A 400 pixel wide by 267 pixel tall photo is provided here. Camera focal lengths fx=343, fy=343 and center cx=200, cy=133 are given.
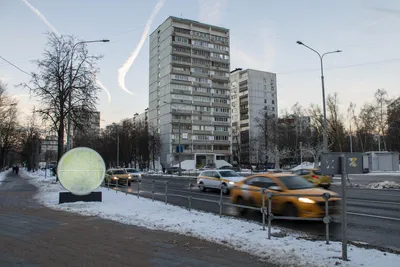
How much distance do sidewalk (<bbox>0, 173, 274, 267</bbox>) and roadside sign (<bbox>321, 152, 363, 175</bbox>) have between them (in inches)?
78.8

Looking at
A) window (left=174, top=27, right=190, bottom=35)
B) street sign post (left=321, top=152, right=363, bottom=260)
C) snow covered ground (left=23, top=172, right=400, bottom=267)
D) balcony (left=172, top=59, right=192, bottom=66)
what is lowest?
snow covered ground (left=23, top=172, right=400, bottom=267)

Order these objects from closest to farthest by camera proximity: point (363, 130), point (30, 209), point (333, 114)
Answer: point (30, 209) < point (333, 114) < point (363, 130)

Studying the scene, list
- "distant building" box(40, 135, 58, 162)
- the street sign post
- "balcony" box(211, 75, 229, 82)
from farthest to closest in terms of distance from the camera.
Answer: "balcony" box(211, 75, 229, 82) < "distant building" box(40, 135, 58, 162) < the street sign post

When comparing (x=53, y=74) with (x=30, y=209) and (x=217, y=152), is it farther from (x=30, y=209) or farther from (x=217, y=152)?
(x=217, y=152)

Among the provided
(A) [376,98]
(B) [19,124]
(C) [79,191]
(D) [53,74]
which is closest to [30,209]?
(C) [79,191]

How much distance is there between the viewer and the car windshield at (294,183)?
35.7 ft

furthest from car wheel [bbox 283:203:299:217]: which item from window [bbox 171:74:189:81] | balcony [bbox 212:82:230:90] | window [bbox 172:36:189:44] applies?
balcony [bbox 212:82:230:90]

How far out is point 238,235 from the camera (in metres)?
7.91

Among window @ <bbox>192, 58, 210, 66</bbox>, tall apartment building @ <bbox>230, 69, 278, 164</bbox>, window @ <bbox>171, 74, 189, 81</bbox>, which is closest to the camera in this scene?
window @ <bbox>171, 74, 189, 81</bbox>

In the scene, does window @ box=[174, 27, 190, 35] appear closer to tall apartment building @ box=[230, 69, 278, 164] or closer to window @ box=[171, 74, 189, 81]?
window @ box=[171, 74, 189, 81]

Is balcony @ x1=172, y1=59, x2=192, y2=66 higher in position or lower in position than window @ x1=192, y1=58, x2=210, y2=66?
lower

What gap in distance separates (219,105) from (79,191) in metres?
87.2

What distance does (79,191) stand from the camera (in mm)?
14641

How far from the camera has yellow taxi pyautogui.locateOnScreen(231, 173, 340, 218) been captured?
971cm
